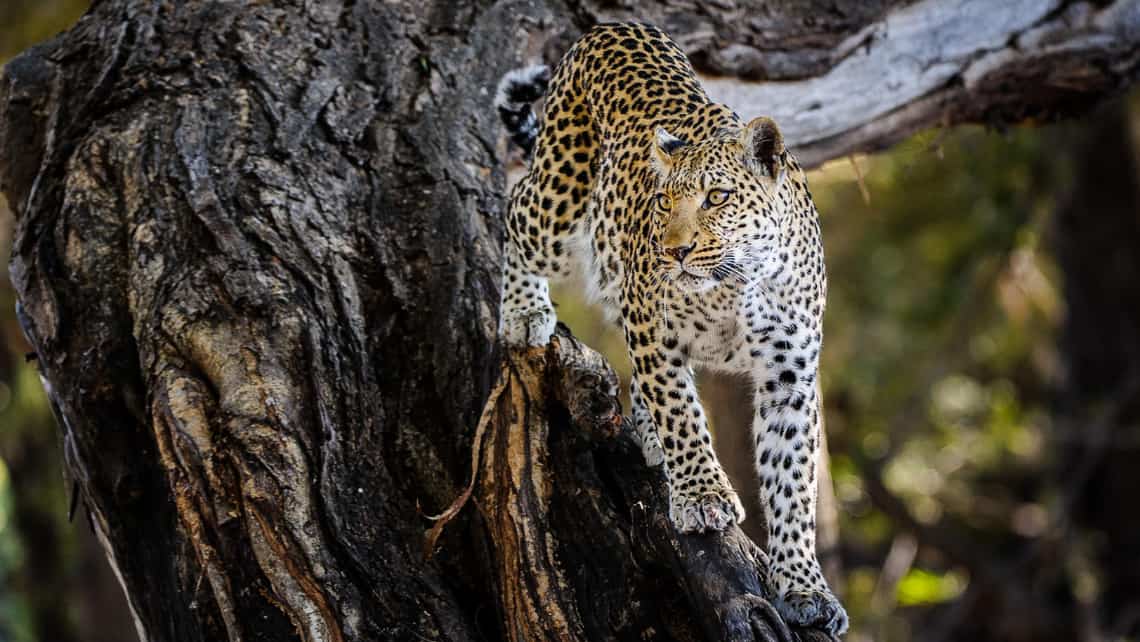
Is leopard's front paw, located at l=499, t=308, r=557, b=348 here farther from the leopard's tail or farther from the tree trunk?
the leopard's tail

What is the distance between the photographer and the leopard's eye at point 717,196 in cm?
573

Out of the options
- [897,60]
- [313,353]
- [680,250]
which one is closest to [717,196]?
[680,250]

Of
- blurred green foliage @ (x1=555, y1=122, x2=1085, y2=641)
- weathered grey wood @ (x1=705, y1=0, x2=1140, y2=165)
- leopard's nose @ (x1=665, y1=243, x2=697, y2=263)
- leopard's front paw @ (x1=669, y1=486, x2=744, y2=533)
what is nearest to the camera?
leopard's nose @ (x1=665, y1=243, x2=697, y2=263)

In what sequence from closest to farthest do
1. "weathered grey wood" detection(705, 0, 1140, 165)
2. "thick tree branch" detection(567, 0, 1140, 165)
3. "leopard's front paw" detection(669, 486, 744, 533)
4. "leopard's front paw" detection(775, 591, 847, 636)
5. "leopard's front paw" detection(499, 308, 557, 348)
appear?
"leopard's front paw" detection(669, 486, 744, 533) < "leopard's front paw" detection(775, 591, 847, 636) < "leopard's front paw" detection(499, 308, 557, 348) < "thick tree branch" detection(567, 0, 1140, 165) < "weathered grey wood" detection(705, 0, 1140, 165)

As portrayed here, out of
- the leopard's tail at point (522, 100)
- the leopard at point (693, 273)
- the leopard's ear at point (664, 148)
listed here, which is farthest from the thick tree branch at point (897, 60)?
the leopard's ear at point (664, 148)

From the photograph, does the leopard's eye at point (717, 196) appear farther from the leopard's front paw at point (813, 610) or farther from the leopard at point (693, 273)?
the leopard's front paw at point (813, 610)

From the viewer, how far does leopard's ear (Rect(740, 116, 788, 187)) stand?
5.84 meters

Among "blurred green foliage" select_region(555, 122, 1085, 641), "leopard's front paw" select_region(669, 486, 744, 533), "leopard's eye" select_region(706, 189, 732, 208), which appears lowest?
"blurred green foliage" select_region(555, 122, 1085, 641)

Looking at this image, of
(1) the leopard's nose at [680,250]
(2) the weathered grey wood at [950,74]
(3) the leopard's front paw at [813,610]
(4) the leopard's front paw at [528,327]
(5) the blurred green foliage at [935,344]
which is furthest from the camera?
(5) the blurred green foliage at [935,344]

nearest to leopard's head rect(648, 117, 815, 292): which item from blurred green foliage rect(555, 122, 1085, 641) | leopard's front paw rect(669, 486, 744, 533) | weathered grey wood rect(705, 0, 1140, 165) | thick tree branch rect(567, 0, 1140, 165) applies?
leopard's front paw rect(669, 486, 744, 533)

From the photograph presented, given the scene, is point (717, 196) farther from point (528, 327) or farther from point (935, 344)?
point (935, 344)

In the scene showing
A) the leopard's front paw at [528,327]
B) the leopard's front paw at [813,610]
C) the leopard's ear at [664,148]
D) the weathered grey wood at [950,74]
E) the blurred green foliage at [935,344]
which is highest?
the leopard's ear at [664,148]

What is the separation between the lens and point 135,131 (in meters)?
7.51

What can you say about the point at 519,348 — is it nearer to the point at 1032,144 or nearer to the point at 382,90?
the point at 382,90
